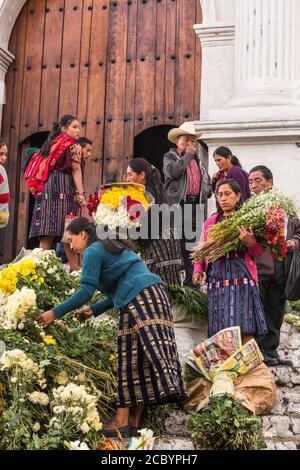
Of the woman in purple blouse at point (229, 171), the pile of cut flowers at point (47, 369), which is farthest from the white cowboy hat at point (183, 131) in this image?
the pile of cut flowers at point (47, 369)

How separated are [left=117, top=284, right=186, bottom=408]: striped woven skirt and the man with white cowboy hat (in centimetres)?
236

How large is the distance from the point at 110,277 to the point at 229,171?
2138 millimetres

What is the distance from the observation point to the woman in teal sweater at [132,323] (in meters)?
4.75

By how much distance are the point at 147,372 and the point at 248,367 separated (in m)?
0.68

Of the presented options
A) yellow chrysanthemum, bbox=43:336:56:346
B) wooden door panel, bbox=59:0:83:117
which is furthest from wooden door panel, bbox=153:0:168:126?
yellow chrysanthemum, bbox=43:336:56:346

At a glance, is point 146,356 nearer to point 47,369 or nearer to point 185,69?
point 47,369

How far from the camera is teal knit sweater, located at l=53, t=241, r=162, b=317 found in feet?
15.6

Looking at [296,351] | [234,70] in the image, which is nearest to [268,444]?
[296,351]

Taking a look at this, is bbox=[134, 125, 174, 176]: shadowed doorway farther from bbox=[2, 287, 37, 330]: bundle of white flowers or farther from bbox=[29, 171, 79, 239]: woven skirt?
bbox=[2, 287, 37, 330]: bundle of white flowers

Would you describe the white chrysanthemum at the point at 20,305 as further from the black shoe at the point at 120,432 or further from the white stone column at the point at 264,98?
the white stone column at the point at 264,98

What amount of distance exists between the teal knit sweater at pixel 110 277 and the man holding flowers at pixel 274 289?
4.01 feet

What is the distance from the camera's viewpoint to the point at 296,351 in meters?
6.31

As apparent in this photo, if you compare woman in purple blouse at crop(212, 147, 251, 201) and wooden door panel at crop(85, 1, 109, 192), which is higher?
wooden door panel at crop(85, 1, 109, 192)

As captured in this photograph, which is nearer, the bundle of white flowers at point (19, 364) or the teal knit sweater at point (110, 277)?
the bundle of white flowers at point (19, 364)
